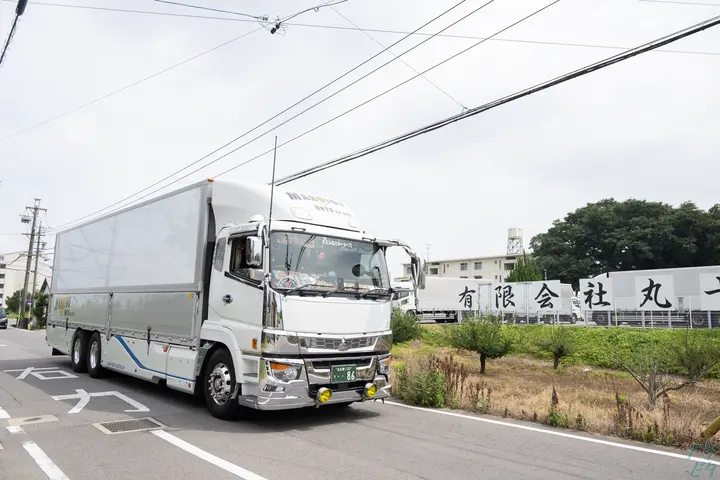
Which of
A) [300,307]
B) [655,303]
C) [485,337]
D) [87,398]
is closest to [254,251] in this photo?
[300,307]

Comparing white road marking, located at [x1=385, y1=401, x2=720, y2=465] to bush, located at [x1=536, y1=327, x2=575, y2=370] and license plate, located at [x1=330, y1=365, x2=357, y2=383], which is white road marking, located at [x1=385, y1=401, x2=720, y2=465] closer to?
license plate, located at [x1=330, y1=365, x2=357, y2=383]

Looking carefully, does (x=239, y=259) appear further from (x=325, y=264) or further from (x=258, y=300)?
(x=325, y=264)

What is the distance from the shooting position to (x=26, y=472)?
508cm

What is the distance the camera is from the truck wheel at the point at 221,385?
23.6 ft

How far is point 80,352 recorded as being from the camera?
1231cm

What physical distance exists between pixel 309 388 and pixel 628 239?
5796 cm

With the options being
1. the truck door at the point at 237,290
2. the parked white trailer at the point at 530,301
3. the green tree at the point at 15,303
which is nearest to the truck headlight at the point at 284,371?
the truck door at the point at 237,290

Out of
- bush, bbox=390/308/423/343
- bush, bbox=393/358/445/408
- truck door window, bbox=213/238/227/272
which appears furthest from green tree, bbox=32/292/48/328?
bush, bbox=393/358/445/408

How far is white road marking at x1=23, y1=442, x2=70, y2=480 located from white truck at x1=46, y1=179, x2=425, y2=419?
221 cm

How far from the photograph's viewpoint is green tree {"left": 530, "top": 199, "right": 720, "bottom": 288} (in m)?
54.2

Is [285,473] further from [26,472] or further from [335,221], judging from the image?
[335,221]

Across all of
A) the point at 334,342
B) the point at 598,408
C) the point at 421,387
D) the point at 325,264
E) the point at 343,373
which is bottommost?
the point at 598,408

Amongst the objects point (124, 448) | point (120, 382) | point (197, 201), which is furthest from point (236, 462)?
point (120, 382)

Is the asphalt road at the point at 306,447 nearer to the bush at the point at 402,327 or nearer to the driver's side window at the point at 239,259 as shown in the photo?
the driver's side window at the point at 239,259
